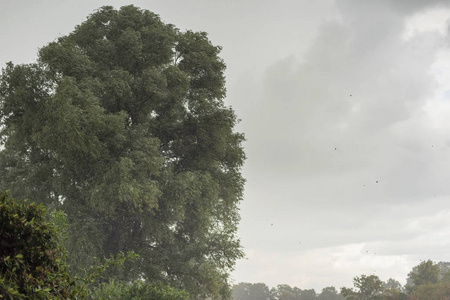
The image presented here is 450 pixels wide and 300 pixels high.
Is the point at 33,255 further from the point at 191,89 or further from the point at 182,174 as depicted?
the point at 191,89

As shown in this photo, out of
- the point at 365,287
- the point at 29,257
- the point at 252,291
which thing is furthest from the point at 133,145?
the point at 252,291

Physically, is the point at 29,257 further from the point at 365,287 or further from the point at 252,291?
the point at 252,291

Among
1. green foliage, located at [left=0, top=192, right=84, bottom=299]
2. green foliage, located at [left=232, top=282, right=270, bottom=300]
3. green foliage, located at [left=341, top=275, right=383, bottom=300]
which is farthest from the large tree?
green foliage, located at [left=232, top=282, right=270, bottom=300]

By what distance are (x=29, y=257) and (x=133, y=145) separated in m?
14.4

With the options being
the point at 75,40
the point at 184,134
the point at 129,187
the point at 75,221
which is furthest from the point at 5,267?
the point at 75,40

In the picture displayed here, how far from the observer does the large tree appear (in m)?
18.6

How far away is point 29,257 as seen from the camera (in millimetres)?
5098

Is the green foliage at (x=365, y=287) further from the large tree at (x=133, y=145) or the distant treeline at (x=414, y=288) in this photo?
the large tree at (x=133, y=145)

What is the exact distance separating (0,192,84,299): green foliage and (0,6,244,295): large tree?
40.3 feet

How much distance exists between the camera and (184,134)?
75.5ft

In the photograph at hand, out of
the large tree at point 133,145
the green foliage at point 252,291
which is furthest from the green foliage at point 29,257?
the green foliage at point 252,291

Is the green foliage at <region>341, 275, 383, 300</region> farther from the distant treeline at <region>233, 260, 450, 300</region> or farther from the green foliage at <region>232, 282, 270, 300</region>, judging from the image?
the green foliage at <region>232, 282, 270, 300</region>

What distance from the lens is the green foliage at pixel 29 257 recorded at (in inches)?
186

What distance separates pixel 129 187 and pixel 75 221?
149 inches
